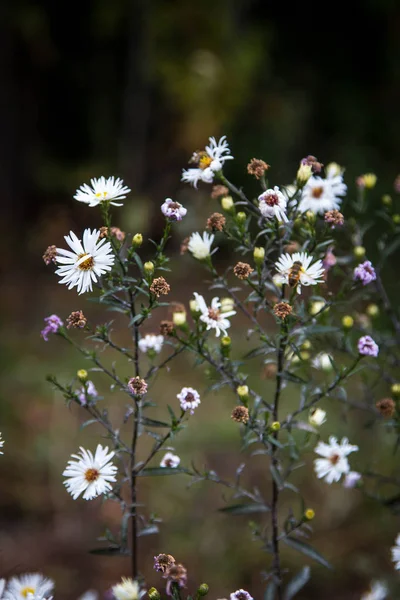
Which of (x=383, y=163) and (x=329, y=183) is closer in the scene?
(x=329, y=183)

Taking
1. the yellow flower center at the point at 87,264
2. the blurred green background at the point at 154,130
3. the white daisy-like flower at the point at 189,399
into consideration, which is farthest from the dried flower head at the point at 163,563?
the blurred green background at the point at 154,130

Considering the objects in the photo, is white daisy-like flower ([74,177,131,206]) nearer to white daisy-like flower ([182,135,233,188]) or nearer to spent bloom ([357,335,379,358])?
white daisy-like flower ([182,135,233,188])

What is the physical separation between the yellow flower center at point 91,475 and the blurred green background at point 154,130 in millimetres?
1436

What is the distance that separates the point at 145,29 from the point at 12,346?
288 centimetres

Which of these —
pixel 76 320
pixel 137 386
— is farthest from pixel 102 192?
pixel 137 386

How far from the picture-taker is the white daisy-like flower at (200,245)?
134 centimetres

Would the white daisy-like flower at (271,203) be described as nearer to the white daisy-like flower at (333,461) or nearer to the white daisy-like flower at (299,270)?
the white daisy-like flower at (299,270)

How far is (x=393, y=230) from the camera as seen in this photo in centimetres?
160

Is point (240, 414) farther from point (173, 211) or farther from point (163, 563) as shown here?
point (173, 211)

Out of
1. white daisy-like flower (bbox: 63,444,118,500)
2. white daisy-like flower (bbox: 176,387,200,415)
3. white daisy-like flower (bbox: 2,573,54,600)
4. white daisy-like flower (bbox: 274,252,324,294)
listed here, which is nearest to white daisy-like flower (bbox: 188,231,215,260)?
white daisy-like flower (bbox: 274,252,324,294)

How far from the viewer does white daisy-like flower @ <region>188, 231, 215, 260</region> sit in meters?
1.34

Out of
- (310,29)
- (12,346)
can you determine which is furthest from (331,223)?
(310,29)

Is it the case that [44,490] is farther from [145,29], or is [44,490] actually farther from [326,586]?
[145,29]

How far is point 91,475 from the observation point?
1.18 metres
